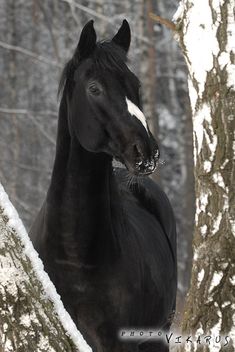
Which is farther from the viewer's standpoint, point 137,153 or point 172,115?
point 172,115

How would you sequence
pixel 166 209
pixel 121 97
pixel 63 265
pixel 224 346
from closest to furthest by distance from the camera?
pixel 224 346 < pixel 121 97 < pixel 63 265 < pixel 166 209

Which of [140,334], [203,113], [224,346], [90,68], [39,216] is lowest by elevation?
[140,334]

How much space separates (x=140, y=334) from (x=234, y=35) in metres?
2.46

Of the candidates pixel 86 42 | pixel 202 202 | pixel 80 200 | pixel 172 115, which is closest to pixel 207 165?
pixel 202 202

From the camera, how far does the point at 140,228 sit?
5.87 meters

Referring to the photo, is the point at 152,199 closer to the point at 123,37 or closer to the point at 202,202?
the point at 123,37

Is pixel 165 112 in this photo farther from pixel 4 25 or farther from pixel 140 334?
pixel 140 334

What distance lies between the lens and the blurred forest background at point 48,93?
69.2 ft

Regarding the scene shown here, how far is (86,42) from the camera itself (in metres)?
5.14

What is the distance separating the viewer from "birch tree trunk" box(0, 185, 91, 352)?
9.45 ft

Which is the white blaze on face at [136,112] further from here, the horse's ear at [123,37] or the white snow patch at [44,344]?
the white snow patch at [44,344]

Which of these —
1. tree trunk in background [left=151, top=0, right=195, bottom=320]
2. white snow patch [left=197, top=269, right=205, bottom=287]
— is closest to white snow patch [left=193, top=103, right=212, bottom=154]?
white snow patch [left=197, top=269, right=205, bottom=287]

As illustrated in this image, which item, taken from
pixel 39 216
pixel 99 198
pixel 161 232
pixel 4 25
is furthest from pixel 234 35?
pixel 4 25

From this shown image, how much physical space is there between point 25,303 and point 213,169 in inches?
47.7
